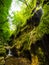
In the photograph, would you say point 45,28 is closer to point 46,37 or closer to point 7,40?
point 46,37

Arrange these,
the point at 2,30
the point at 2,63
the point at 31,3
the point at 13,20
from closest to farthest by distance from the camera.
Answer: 1. the point at 2,63
2. the point at 31,3
3. the point at 2,30
4. the point at 13,20

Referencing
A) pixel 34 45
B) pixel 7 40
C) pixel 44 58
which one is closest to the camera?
pixel 44 58

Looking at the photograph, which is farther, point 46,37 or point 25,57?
point 25,57

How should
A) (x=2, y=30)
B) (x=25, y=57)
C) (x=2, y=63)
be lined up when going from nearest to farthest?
1. (x=2, y=63)
2. (x=25, y=57)
3. (x=2, y=30)

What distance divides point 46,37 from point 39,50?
0.74 metres

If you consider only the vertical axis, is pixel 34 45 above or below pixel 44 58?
above

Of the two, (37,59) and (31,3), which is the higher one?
(31,3)

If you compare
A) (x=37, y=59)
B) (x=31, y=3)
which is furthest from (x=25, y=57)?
(x=31, y=3)

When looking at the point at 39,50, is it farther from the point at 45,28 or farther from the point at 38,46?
the point at 45,28

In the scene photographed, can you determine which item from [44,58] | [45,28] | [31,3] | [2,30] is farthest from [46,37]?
[2,30]

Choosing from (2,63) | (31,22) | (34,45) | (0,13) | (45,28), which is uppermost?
(0,13)

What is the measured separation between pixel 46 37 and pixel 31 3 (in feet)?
28.8

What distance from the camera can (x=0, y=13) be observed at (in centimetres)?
1633

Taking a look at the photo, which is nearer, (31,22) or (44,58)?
(44,58)
